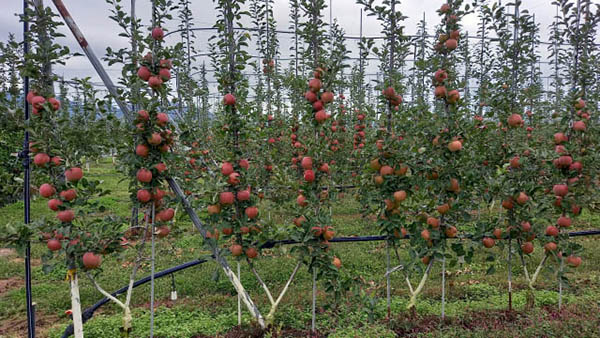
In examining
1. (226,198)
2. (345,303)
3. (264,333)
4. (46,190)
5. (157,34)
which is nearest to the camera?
(46,190)

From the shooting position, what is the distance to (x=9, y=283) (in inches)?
207

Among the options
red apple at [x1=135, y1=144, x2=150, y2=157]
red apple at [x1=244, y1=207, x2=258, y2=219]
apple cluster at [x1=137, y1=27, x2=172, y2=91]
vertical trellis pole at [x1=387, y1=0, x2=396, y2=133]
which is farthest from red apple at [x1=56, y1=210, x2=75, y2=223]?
vertical trellis pole at [x1=387, y1=0, x2=396, y2=133]

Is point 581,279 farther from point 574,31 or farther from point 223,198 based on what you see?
point 223,198

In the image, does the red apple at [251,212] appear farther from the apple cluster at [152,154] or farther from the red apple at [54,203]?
the red apple at [54,203]

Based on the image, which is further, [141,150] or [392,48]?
[392,48]

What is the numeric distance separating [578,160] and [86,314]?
4.25m

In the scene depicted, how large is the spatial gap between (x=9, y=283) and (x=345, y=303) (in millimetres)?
4783

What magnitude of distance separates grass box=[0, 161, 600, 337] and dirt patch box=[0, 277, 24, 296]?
88mm

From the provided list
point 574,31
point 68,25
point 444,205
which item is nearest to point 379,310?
point 444,205

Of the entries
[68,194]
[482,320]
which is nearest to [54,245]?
[68,194]

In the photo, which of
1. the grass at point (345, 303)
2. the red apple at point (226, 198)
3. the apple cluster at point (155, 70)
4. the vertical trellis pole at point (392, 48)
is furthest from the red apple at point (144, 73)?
the vertical trellis pole at point (392, 48)

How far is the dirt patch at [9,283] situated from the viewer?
503 cm

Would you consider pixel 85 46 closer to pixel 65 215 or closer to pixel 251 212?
pixel 65 215

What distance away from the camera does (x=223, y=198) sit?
2865mm
